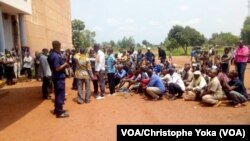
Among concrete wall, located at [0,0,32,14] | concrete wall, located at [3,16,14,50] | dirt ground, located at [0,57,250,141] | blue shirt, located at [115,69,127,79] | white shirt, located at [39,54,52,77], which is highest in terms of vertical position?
concrete wall, located at [0,0,32,14]

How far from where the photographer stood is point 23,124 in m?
7.70

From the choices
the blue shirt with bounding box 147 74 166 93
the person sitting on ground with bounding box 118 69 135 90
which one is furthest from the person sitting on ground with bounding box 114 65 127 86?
the blue shirt with bounding box 147 74 166 93

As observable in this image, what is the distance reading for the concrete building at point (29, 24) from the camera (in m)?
17.5

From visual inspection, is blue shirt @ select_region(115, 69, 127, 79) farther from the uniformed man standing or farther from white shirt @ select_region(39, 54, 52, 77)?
the uniformed man standing

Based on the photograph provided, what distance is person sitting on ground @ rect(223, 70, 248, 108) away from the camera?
8984 millimetres

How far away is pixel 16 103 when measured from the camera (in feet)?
34.4

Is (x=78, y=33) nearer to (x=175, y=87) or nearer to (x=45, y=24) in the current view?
(x=45, y=24)

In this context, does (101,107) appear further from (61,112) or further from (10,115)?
(10,115)

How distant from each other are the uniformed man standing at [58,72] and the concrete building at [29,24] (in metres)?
8.08

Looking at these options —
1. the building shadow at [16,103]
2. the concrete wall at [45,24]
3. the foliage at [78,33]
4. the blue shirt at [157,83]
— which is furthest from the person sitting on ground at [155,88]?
the foliage at [78,33]

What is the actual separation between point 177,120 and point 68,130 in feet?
9.00

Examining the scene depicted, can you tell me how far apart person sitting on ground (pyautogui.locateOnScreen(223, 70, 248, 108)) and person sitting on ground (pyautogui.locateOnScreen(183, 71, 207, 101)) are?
33.7 inches

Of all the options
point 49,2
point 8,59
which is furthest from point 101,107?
point 49,2

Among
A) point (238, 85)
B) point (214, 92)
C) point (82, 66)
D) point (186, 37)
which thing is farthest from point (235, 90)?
point (186, 37)
